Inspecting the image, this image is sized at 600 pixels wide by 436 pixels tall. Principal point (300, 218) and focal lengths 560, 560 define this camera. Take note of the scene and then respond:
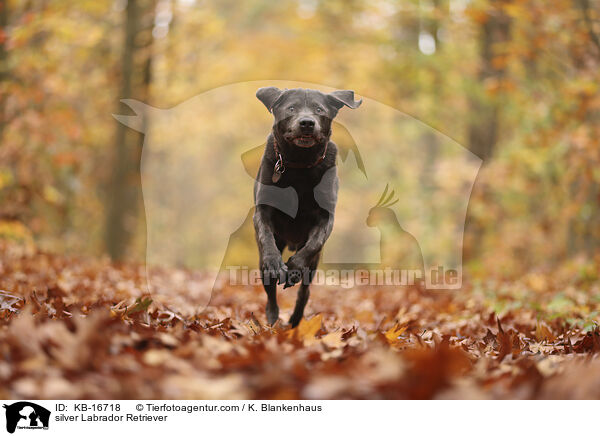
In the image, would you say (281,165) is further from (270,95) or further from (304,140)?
(270,95)

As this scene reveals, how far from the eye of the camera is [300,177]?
4.40 metres

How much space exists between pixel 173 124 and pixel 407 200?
6.98 m

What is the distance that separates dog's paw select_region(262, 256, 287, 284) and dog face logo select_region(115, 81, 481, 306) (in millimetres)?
3551

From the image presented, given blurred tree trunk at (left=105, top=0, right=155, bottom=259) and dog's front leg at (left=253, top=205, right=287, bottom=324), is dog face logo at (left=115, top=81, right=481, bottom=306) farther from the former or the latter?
dog's front leg at (left=253, top=205, right=287, bottom=324)

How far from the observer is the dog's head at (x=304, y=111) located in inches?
169

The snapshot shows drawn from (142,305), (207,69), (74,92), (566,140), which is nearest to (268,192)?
(142,305)

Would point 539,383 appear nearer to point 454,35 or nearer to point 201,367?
point 201,367

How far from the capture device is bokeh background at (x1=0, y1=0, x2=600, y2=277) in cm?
909

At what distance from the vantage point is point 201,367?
225cm

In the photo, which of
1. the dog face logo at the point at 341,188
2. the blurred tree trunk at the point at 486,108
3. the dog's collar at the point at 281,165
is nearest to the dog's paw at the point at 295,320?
the dog's collar at the point at 281,165

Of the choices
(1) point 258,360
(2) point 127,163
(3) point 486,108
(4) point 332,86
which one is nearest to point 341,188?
(4) point 332,86
